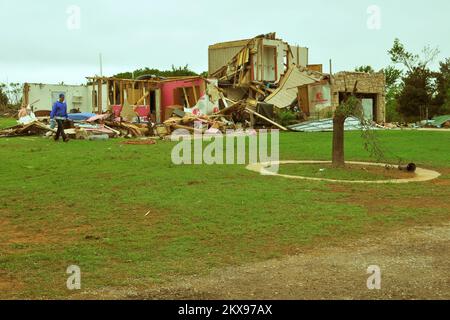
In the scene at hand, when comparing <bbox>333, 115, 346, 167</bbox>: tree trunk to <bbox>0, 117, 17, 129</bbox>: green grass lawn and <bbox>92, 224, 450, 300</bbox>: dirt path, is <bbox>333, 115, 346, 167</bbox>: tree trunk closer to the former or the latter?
<bbox>92, 224, 450, 300</bbox>: dirt path

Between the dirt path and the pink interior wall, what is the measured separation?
29836mm

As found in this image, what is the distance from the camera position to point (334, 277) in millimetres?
5660

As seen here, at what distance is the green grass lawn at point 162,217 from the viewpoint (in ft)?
20.1

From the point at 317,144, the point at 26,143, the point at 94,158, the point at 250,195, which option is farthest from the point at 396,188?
the point at 26,143

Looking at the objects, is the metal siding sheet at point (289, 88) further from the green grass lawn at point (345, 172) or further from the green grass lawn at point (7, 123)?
the green grass lawn at point (345, 172)

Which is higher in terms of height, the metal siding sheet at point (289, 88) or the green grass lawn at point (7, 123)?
the metal siding sheet at point (289, 88)

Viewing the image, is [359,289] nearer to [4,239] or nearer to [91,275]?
[91,275]

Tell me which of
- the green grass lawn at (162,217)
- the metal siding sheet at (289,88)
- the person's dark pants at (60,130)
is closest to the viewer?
the green grass lawn at (162,217)

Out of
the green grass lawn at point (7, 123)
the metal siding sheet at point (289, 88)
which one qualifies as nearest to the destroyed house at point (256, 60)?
the metal siding sheet at point (289, 88)

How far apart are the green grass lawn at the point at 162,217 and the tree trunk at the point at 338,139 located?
2.38 m

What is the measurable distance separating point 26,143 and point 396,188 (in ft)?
51.6

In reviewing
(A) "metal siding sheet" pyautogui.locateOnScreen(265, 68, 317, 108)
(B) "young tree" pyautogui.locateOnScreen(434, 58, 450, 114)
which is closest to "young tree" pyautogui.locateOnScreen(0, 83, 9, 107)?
(A) "metal siding sheet" pyautogui.locateOnScreen(265, 68, 317, 108)

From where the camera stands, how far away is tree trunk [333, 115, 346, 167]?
47.4 feet

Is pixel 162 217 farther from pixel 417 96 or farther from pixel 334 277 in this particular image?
pixel 417 96
